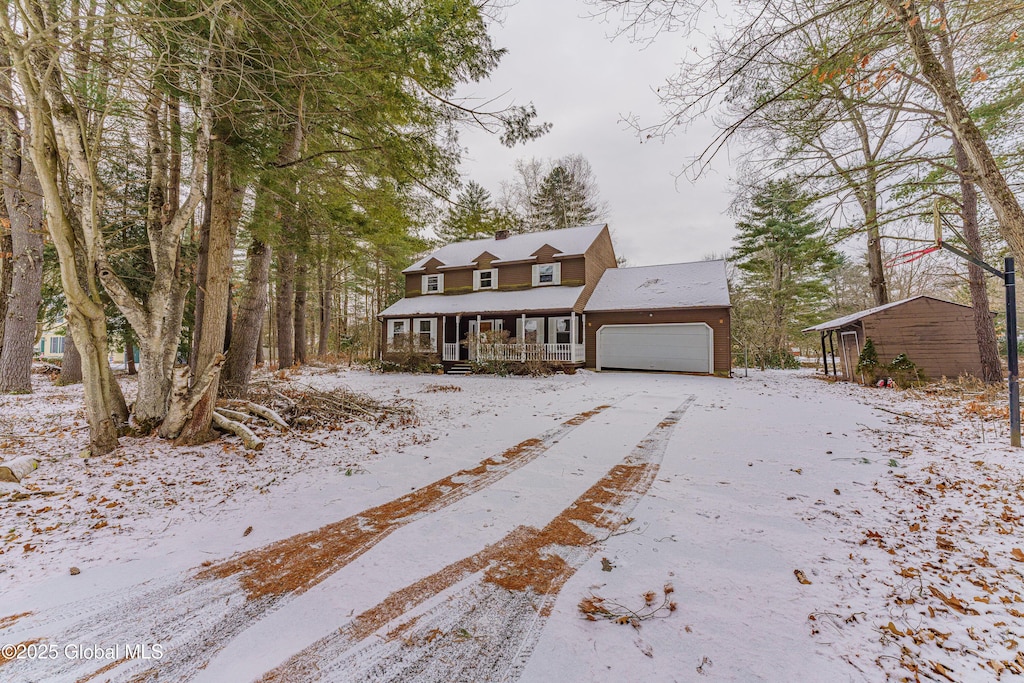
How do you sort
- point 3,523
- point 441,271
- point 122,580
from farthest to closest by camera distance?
point 441,271, point 3,523, point 122,580

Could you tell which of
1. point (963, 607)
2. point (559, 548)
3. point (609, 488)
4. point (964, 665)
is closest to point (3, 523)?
point (559, 548)

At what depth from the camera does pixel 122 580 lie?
7.10 feet

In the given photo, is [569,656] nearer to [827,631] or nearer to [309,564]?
[827,631]

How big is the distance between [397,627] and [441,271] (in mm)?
19956

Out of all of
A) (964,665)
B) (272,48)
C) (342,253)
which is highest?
(272,48)

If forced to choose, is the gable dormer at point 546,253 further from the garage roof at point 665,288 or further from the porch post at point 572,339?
the porch post at point 572,339

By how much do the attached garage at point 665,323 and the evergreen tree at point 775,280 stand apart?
554 centimetres

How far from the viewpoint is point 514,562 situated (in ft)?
7.77

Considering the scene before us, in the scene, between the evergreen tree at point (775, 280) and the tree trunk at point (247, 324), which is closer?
the tree trunk at point (247, 324)

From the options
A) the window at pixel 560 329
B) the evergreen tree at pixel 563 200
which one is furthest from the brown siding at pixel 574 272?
the evergreen tree at pixel 563 200

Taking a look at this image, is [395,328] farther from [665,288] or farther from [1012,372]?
[1012,372]

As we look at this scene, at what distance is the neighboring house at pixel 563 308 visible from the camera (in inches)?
609

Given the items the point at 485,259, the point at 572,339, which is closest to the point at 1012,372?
the point at 572,339

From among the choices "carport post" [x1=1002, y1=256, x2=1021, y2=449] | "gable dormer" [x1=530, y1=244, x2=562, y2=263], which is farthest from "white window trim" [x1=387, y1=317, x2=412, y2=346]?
"carport post" [x1=1002, y1=256, x2=1021, y2=449]
